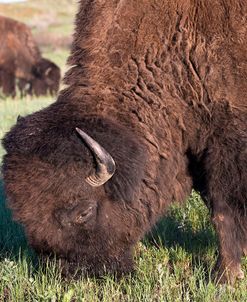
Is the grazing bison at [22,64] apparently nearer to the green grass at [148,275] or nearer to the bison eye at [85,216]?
the green grass at [148,275]

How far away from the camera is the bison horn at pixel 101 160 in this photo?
173 inches

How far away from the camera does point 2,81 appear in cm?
2180

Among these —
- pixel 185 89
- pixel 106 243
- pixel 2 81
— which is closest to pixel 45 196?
pixel 106 243

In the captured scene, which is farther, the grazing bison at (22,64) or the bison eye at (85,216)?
the grazing bison at (22,64)

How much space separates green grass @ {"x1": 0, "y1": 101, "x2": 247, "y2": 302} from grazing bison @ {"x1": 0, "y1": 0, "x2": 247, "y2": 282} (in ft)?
0.53

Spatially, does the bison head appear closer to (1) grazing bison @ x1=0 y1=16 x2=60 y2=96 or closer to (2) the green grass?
(2) the green grass

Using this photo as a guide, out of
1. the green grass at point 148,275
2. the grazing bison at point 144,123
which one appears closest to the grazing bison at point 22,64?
the green grass at point 148,275

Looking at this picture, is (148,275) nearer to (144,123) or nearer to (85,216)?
(85,216)

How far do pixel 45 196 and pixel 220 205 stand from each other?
1372 millimetres

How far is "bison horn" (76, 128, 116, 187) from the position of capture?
4406 mm

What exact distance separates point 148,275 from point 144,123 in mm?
1136

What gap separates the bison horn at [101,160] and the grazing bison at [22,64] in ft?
56.8

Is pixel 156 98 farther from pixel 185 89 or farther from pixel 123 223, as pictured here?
pixel 123 223

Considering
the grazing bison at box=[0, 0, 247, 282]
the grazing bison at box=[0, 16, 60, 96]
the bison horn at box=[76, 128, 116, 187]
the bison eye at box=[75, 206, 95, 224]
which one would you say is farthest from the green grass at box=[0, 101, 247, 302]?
the grazing bison at box=[0, 16, 60, 96]
